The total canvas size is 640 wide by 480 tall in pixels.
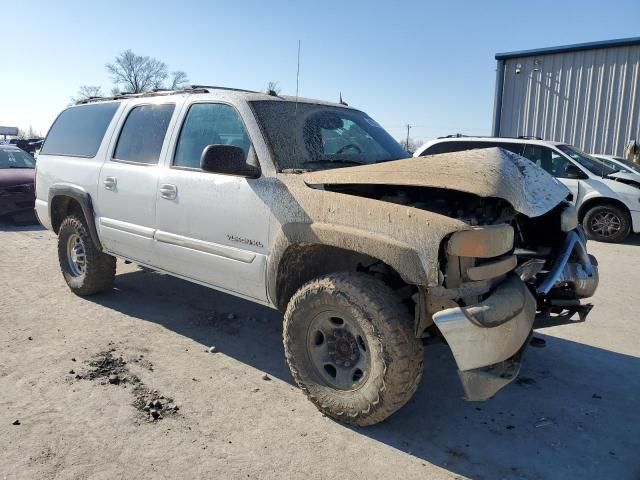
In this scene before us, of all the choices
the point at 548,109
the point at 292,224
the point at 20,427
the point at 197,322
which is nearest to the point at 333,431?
the point at 292,224

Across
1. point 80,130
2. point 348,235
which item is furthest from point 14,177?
point 348,235

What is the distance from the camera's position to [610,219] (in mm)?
9602

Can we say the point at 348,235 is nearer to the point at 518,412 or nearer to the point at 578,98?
the point at 518,412

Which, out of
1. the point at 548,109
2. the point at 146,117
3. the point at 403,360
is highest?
the point at 548,109

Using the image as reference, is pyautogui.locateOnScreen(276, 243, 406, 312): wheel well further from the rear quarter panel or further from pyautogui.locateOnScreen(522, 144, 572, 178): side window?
pyautogui.locateOnScreen(522, 144, 572, 178): side window

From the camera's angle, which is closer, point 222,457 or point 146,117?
point 222,457

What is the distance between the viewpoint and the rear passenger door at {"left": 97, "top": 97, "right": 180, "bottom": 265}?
14.3 ft

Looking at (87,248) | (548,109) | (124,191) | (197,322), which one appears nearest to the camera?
(124,191)

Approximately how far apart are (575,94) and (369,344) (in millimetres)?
16034

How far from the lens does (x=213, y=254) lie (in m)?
3.79

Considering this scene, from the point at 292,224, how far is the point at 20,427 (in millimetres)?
1995

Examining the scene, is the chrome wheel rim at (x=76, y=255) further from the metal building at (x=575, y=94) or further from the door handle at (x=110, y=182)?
the metal building at (x=575, y=94)

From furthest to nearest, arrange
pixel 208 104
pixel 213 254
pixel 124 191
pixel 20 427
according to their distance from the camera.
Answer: pixel 124 191 < pixel 208 104 < pixel 213 254 < pixel 20 427

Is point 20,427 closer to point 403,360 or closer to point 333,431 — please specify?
point 333,431
